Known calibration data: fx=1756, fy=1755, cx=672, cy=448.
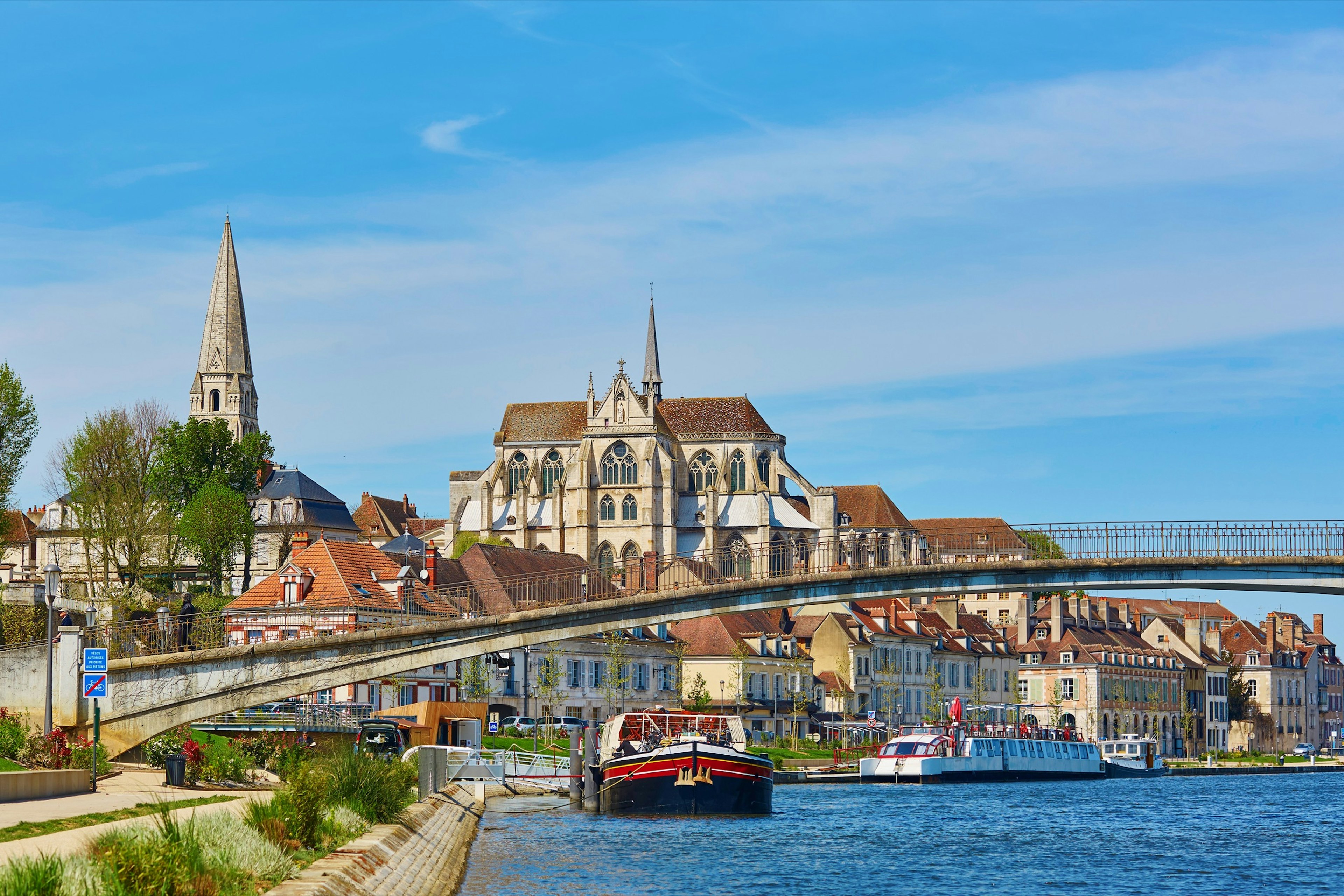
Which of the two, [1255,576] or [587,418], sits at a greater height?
[587,418]

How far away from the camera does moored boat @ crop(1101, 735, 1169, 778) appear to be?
10712 centimetres

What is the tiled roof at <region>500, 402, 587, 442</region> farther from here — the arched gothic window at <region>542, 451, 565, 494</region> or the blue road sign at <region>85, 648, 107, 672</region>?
the blue road sign at <region>85, 648, 107, 672</region>

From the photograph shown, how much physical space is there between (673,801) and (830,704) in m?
62.0

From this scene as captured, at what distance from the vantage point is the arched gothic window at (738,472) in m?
159

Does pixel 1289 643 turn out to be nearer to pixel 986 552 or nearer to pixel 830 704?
pixel 830 704

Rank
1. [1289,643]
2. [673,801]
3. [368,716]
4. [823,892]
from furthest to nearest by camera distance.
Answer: [1289,643] < [368,716] < [673,801] < [823,892]

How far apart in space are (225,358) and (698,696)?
9990 centimetres

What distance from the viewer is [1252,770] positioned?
402ft

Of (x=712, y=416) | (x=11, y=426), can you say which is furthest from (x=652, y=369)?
(x=11, y=426)

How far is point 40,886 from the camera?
1559cm

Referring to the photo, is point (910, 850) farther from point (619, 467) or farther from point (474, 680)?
point (619, 467)

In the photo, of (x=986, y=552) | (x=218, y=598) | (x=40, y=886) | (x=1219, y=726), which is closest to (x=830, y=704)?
(x=218, y=598)

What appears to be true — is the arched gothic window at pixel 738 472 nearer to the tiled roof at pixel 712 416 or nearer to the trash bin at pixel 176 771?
the tiled roof at pixel 712 416

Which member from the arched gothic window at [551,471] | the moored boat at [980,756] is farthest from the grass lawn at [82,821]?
the arched gothic window at [551,471]
